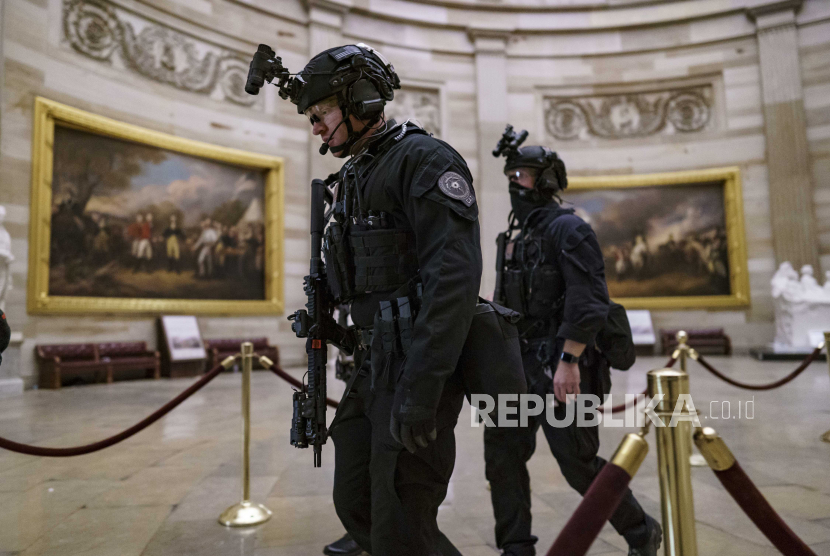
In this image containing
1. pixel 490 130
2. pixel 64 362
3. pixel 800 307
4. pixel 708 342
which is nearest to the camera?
pixel 64 362

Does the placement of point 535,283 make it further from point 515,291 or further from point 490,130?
point 490,130

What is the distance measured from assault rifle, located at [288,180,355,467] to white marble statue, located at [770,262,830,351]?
13.0 m

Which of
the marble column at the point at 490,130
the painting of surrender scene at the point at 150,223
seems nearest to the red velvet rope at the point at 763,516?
the painting of surrender scene at the point at 150,223

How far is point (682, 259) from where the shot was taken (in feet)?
46.8

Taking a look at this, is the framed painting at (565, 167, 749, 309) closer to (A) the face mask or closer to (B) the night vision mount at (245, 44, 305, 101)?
(A) the face mask

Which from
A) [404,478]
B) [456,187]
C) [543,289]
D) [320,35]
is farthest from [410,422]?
[320,35]

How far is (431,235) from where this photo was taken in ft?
5.84

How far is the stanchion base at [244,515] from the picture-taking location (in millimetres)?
3248

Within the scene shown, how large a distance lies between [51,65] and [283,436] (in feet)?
26.3

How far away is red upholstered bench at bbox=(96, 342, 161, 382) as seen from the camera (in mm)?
9555

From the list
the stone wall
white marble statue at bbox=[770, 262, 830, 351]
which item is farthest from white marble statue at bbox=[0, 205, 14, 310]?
white marble statue at bbox=[770, 262, 830, 351]

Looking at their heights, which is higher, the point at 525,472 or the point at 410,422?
the point at 410,422

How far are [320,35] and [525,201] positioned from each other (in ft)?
37.8

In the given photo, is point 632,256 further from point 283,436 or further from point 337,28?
point 283,436
